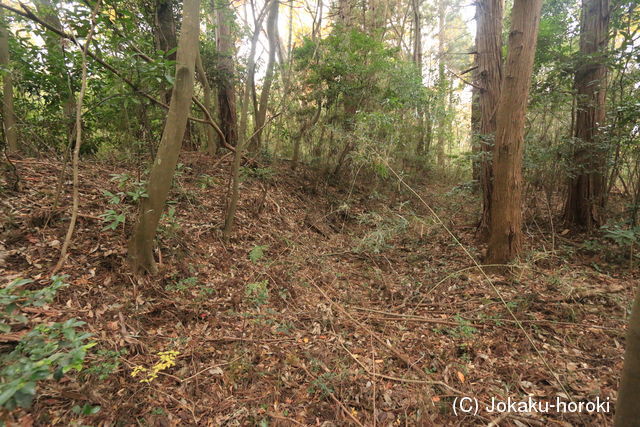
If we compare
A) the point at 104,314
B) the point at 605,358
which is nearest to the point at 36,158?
the point at 104,314

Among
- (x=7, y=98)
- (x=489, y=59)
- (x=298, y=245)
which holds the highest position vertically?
(x=489, y=59)

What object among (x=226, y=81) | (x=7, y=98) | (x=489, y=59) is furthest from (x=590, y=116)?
(x=7, y=98)

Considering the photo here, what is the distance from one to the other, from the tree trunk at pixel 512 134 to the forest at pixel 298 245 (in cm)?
3

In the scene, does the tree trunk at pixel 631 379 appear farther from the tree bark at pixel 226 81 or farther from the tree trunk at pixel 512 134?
the tree bark at pixel 226 81

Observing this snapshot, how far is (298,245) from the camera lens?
18.9ft

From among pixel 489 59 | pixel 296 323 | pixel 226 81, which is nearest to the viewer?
pixel 296 323

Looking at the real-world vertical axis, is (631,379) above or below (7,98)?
below

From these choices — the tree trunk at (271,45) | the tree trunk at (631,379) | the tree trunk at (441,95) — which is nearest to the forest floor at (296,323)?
the tree trunk at (631,379)

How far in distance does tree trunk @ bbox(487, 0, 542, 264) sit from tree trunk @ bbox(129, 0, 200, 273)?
4296mm

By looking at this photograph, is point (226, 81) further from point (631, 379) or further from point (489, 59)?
point (631, 379)

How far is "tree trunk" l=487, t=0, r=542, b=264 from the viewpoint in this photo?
→ 165 inches

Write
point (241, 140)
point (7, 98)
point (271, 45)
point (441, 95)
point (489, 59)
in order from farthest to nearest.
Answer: point (441, 95), point (489, 59), point (271, 45), point (241, 140), point (7, 98)

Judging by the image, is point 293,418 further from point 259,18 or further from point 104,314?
point 259,18

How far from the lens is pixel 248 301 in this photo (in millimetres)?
3695
